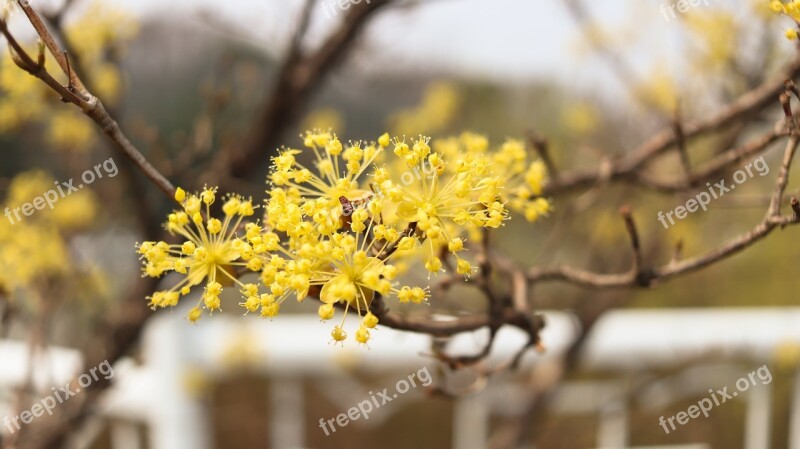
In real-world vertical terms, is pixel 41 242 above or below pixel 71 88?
above

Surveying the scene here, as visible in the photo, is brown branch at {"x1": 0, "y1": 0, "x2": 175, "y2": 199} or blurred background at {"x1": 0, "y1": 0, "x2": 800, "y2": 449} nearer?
brown branch at {"x1": 0, "y1": 0, "x2": 175, "y2": 199}

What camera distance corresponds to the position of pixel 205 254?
58 centimetres

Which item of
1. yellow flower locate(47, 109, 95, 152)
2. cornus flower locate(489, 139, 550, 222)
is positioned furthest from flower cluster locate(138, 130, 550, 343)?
yellow flower locate(47, 109, 95, 152)

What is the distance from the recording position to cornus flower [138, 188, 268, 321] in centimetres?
53

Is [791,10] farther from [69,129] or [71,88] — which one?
[69,129]

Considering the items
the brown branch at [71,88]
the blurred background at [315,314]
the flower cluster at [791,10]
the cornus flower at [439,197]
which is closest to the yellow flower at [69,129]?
the blurred background at [315,314]

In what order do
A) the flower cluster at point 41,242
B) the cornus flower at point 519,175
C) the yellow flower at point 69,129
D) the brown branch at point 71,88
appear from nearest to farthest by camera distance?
the brown branch at point 71,88 < the cornus flower at point 519,175 < the flower cluster at point 41,242 < the yellow flower at point 69,129

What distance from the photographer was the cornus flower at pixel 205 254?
21.0 inches

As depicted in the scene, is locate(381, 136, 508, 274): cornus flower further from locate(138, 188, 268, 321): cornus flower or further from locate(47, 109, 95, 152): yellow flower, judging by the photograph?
locate(47, 109, 95, 152): yellow flower

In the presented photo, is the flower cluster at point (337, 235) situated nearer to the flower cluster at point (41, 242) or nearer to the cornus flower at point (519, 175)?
the cornus flower at point (519, 175)

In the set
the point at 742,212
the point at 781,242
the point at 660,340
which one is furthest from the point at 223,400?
the point at 781,242

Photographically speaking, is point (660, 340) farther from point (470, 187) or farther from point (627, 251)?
point (470, 187)

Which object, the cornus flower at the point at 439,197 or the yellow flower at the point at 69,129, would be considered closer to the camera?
the cornus flower at the point at 439,197

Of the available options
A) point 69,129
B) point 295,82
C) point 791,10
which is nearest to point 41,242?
point 69,129
